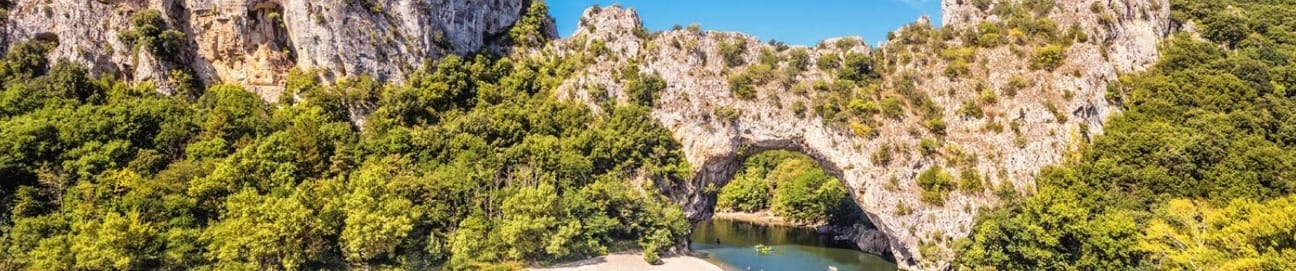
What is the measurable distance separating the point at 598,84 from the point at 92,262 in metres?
33.8

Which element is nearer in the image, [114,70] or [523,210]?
[523,210]

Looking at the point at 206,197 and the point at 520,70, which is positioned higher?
the point at 520,70

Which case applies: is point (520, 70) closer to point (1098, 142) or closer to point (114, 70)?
point (114, 70)

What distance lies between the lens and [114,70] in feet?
166

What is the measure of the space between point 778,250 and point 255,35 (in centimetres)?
4699

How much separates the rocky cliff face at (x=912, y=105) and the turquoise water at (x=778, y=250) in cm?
319

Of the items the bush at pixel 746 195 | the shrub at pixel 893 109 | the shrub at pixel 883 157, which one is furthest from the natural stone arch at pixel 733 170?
the bush at pixel 746 195

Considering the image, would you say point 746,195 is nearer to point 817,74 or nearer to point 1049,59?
point 817,74

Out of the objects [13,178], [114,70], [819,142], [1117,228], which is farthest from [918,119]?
[114,70]

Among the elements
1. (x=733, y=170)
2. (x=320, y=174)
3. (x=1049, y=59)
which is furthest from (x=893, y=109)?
(x=320, y=174)

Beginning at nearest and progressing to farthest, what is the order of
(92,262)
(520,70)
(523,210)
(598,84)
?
(92,262), (523,210), (598,84), (520,70)

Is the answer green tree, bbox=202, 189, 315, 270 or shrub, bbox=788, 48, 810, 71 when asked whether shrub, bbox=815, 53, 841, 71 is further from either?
green tree, bbox=202, 189, 315, 270

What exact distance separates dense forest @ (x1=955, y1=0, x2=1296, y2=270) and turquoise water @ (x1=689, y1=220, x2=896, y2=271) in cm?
1067

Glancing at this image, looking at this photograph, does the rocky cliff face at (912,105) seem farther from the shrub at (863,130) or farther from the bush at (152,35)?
the bush at (152,35)
